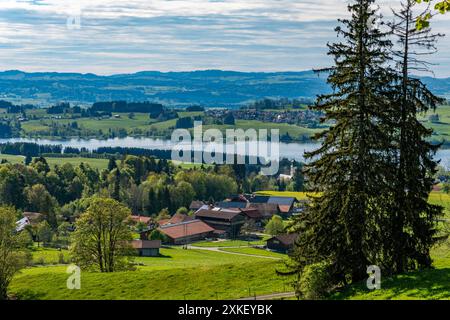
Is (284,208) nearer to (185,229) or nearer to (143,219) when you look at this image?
(143,219)

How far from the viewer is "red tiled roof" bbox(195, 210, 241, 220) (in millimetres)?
125312

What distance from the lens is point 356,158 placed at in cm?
2736

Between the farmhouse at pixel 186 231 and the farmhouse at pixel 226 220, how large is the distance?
3.82m

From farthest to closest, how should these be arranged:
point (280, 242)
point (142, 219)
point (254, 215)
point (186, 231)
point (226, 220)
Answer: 1. point (254, 215)
2. point (142, 219)
3. point (226, 220)
4. point (186, 231)
5. point (280, 242)

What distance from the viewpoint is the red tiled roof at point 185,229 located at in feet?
364

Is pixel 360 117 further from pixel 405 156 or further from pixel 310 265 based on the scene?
pixel 310 265

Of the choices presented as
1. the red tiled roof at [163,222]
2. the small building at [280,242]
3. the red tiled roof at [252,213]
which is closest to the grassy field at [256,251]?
the small building at [280,242]

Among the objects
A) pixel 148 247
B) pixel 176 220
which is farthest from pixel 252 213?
pixel 148 247

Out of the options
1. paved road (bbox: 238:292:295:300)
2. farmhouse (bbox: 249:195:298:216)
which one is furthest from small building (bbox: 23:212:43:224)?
paved road (bbox: 238:292:295:300)

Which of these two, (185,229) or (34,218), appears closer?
(185,229)

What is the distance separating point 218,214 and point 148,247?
3458 cm

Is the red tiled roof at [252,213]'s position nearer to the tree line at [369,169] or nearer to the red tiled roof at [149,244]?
the red tiled roof at [149,244]

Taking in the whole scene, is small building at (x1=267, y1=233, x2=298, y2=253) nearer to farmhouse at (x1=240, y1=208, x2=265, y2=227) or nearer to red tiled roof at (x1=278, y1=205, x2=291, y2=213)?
farmhouse at (x1=240, y1=208, x2=265, y2=227)

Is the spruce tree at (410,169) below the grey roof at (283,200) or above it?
above
